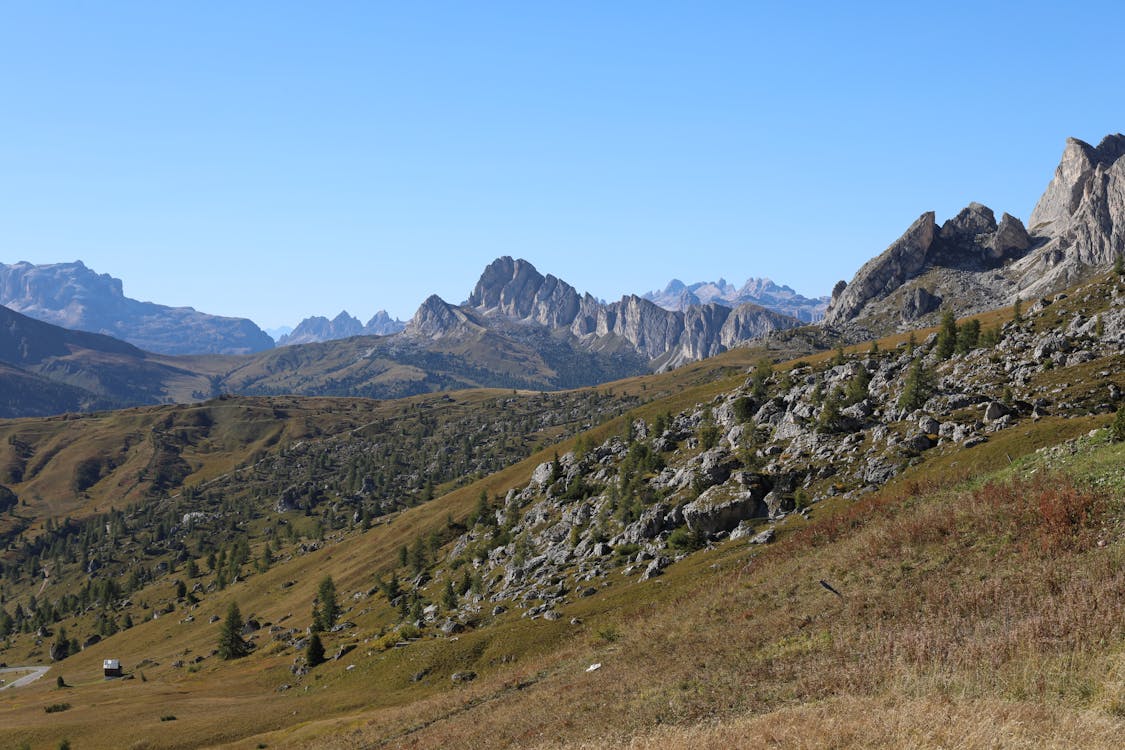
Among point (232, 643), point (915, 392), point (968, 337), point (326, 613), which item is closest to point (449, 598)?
point (326, 613)

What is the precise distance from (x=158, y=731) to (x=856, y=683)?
271 feet

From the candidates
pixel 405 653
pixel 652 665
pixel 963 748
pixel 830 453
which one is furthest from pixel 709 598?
pixel 830 453

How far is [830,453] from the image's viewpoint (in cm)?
10425

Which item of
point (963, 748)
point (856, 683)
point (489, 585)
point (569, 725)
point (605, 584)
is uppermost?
point (963, 748)

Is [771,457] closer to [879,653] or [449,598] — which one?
[449,598]

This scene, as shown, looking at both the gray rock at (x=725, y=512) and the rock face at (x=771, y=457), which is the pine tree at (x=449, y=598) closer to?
the rock face at (x=771, y=457)

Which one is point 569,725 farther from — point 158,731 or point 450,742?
point 158,731

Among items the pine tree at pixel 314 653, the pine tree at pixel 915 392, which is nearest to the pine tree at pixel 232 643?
the pine tree at pixel 314 653

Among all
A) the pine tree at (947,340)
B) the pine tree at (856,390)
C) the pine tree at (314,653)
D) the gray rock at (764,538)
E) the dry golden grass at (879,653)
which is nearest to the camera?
the dry golden grass at (879,653)

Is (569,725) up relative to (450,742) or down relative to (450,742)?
up

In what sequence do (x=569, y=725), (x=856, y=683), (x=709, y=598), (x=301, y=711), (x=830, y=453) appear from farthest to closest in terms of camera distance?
(x=830, y=453) → (x=301, y=711) → (x=709, y=598) → (x=569, y=725) → (x=856, y=683)

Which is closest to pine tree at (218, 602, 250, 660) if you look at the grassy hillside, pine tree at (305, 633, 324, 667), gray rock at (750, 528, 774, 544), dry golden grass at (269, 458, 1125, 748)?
pine tree at (305, 633, 324, 667)

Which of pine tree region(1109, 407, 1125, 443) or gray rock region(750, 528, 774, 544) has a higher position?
pine tree region(1109, 407, 1125, 443)

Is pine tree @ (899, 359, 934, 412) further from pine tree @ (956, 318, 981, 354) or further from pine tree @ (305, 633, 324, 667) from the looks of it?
pine tree @ (305, 633, 324, 667)
